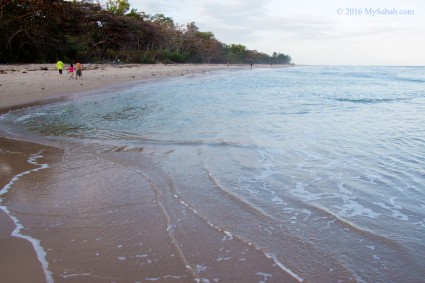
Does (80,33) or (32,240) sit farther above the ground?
(80,33)

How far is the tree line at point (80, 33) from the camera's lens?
1244 inches

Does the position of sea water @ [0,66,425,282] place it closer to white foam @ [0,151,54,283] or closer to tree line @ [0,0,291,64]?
white foam @ [0,151,54,283]

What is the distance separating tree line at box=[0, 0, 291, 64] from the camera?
31.6m

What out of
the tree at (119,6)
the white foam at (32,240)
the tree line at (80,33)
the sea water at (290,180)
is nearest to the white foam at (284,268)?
the sea water at (290,180)

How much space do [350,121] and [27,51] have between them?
34333 millimetres

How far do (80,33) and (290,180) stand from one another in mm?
44124

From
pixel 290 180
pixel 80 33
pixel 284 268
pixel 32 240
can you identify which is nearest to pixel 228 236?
pixel 284 268

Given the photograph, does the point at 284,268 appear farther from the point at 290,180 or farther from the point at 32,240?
the point at 290,180

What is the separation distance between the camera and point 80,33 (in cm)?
4288

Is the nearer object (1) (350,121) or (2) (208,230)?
(2) (208,230)

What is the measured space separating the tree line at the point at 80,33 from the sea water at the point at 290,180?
2580cm

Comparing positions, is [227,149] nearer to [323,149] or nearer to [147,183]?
[323,149]

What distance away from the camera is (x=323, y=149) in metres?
6.89

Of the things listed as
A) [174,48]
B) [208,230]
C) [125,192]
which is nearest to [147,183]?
[125,192]
